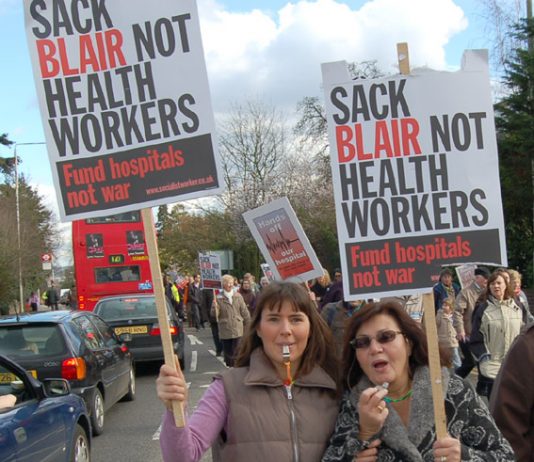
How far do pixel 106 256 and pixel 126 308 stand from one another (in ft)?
26.7

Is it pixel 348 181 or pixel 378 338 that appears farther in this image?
pixel 348 181

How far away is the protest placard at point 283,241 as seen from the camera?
7480mm

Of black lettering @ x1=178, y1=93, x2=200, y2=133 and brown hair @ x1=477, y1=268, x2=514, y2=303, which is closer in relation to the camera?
black lettering @ x1=178, y1=93, x2=200, y2=133

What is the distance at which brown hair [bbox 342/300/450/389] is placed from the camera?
280 cm

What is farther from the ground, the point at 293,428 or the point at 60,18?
the point at 60,18

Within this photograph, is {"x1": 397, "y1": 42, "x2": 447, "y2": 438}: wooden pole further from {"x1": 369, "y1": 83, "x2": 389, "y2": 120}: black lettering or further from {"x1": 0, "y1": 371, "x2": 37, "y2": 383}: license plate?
{"x1": 0, "y1": 371, "x2": 37, "y2": 383}: license plate

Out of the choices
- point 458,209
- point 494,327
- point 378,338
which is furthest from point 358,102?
point 494,327

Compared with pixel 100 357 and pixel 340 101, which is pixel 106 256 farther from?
pixel 340 101

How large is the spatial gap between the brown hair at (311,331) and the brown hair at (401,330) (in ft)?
0.32

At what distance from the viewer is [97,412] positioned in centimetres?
834

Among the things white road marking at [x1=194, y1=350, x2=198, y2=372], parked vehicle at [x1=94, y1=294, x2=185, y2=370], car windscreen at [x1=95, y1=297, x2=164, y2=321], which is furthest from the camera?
white road marking at [x1=194, y1=350, x2=198, y2=372]

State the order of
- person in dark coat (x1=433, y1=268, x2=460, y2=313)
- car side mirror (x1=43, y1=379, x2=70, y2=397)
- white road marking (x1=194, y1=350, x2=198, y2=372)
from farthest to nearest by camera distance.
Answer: white road marking (x1=194, y1=350, x2=198, y2=372) → person in dark coat (x1=433, y1=268, x2=460, y2=313) → car side mirror (x1=43, y1=379, x2=70, y2=397)

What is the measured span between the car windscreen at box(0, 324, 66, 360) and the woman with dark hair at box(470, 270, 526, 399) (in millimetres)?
4409

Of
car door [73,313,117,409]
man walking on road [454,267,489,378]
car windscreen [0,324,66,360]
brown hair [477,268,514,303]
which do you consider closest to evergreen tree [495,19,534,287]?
man walking on road [454,267,489,378]
